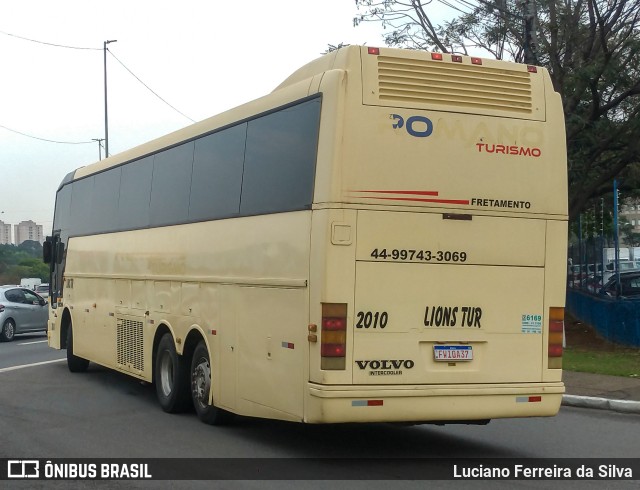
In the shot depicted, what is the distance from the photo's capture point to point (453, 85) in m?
9.13

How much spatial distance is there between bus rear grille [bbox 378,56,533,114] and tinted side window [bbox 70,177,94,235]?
896 cm

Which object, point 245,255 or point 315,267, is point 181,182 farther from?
point 315,267

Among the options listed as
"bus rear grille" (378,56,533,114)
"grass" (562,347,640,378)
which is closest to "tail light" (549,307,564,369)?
"bus rear grille" (378,56,533,114)

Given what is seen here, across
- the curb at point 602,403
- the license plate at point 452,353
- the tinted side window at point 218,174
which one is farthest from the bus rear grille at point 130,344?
the curb at point 602,403

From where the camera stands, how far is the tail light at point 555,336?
9312 mm

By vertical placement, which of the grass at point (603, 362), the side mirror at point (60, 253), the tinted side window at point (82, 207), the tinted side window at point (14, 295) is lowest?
the grass at point (603, 362)

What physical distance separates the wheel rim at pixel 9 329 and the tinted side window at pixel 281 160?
18.9 meters

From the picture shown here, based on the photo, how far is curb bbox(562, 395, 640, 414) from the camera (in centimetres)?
1277

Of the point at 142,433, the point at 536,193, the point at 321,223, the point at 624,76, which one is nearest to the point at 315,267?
the point at 321,223

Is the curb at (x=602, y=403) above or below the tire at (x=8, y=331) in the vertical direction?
above

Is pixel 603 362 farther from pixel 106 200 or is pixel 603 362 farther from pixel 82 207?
pixel 82 207

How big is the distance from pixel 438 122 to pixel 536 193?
4.16ft

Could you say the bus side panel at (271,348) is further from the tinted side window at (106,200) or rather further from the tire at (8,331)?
the tire at (8,331)

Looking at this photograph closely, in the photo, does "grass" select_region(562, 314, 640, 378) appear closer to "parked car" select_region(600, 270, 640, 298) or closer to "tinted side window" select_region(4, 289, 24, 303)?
"parked car" select_region(600, 270, 640, 298)
